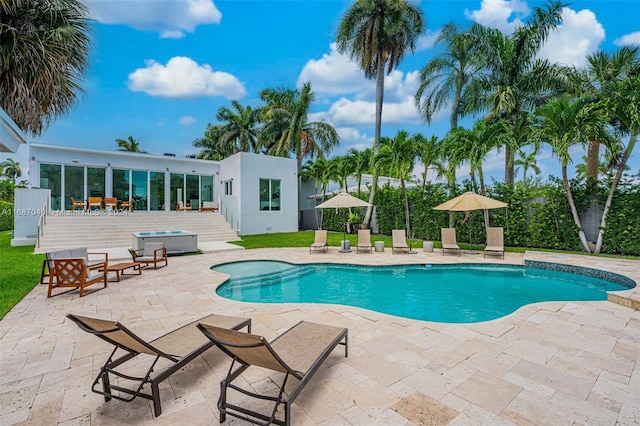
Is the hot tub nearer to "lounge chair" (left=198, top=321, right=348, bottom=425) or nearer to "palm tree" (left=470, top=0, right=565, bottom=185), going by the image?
"lounge chair" (left=198, top=321, right=348, bottom=425)

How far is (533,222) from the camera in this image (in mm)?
12680

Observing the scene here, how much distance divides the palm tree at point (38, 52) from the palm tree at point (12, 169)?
149ft

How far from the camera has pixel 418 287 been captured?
26.7 ft

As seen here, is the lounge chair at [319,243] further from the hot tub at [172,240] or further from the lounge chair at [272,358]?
the lounge chair at [272,358]

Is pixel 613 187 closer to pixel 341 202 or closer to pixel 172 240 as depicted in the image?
pixel 341 202

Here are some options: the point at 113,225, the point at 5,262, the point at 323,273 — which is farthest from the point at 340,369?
the point at 113,225

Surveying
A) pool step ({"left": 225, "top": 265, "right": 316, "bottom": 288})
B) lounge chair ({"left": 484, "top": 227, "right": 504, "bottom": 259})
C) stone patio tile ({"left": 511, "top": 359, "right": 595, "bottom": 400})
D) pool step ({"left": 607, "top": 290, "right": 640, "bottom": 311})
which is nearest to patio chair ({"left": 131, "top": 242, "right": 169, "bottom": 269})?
pool step ({"left": 225, "top": 265, "right": 316, "bottom": 288})

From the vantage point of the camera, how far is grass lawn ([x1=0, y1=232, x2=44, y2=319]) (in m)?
6.12

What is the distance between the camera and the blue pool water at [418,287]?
6562 millimetres

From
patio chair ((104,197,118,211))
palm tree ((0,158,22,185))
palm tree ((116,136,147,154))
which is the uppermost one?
palm tree ((116,136,147,154))

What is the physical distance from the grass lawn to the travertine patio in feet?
1.97

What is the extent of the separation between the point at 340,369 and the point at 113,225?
16.3m

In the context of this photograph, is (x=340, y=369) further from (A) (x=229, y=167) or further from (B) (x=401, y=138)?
(A) (x=229, y=167)

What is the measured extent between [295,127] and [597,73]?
17726mm
